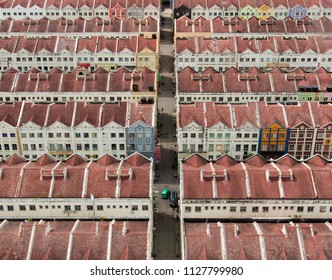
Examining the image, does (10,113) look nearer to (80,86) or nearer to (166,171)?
(80,86)

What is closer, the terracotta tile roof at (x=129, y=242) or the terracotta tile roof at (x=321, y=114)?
the terracotta tile roof at (x=129, y=242)

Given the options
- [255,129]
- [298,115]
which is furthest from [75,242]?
[298,115]

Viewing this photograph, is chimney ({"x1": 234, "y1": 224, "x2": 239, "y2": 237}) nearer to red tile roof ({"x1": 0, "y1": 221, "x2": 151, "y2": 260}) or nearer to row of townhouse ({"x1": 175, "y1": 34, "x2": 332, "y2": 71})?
red tile roof ({"x1": 0, "y1": 221, "x2": 151, "y2": 260})

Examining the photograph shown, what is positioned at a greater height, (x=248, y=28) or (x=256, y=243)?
(x=248, y=28)

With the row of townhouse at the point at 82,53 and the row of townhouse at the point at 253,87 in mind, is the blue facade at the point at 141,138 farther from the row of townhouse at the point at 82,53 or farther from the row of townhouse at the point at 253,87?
the row of townhouse at the point at 82,53

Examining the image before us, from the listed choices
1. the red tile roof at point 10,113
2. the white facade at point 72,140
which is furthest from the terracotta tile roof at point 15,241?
the red tile roof at point 10,113

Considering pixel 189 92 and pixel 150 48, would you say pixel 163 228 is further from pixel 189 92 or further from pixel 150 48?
pixel 150 48
